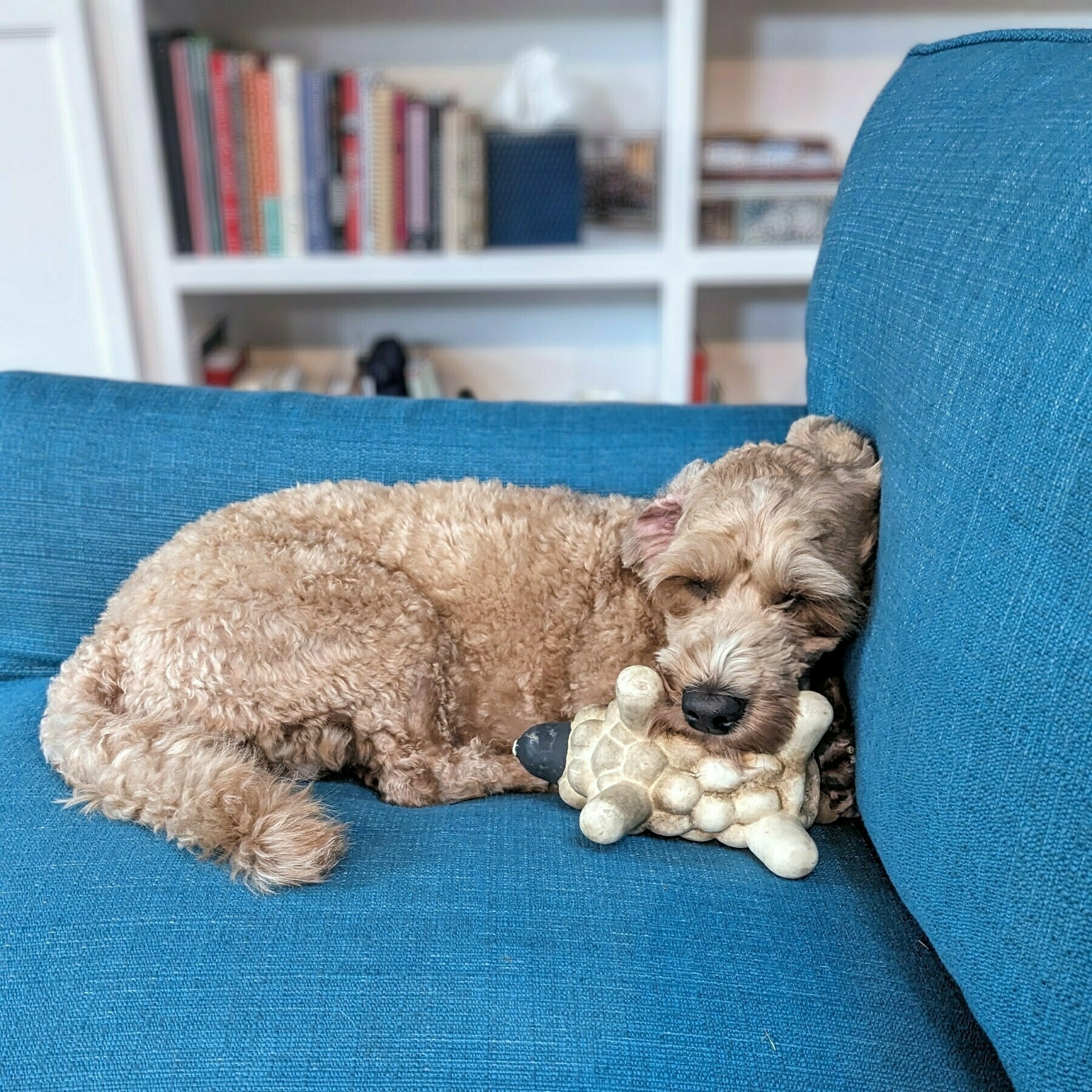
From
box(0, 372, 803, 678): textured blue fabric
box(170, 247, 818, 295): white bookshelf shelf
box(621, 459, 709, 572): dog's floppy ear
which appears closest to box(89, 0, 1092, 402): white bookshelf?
box(170, 247, 818, 295): white bookshelf shelf

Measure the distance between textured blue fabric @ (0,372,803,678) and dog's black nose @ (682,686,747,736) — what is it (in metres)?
0.51

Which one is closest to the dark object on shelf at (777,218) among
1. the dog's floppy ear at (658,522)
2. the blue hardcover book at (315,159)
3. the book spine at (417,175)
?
the book spine at (417,175)

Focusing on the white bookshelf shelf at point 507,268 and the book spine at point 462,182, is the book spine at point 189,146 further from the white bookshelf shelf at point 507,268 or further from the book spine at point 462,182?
the book spine at point 462,182

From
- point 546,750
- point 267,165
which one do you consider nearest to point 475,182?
point 267,165

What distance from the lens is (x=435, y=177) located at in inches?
94.4

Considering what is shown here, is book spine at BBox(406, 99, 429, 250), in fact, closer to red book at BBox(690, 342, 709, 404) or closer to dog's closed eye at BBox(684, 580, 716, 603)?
red book at BBox(690, 342, 709, 404)

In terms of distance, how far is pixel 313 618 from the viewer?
4.25 ft

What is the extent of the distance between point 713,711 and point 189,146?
77.4 inches

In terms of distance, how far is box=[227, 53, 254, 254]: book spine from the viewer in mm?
2314

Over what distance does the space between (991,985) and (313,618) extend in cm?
85

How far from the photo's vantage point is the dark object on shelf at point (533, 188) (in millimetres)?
2404

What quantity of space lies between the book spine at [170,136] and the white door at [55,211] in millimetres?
136

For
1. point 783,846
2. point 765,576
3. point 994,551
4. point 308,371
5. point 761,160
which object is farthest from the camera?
point 308,371

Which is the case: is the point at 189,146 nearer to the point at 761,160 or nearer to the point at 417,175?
the point at 417,175
